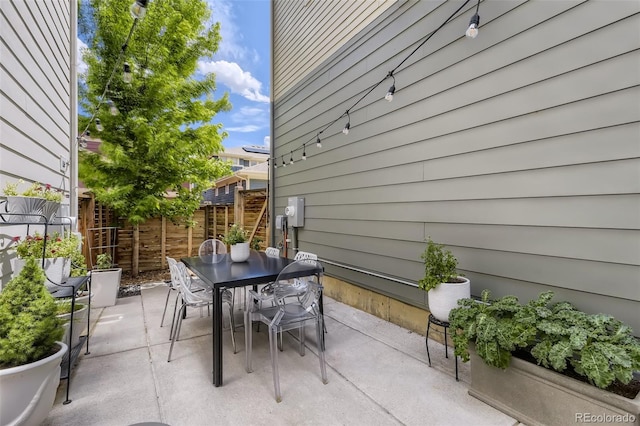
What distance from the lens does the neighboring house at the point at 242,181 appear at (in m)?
10.5

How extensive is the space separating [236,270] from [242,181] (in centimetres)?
883

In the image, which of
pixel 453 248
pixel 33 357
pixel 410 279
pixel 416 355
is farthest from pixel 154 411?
pixel 453 248

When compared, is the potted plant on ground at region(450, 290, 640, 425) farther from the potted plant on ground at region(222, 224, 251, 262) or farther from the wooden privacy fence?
the wooden privacy fence

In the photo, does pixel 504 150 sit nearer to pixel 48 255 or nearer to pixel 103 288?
pixel 48 255

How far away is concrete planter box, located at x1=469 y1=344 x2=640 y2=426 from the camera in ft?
4.75

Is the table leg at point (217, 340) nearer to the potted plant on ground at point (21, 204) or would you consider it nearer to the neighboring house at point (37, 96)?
the potted plant on ground at point (21, 204)

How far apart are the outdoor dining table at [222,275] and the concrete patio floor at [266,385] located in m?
0.30

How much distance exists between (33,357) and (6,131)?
1.61 meters

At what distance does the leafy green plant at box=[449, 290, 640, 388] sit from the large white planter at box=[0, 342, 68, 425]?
246 cm

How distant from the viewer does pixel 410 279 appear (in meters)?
3.13

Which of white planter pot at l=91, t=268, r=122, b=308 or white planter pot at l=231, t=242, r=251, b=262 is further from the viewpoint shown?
white planter pot at l=91, t=268, r=122, b=308

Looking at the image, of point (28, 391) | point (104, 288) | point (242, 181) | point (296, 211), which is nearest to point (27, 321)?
point (28, 391)

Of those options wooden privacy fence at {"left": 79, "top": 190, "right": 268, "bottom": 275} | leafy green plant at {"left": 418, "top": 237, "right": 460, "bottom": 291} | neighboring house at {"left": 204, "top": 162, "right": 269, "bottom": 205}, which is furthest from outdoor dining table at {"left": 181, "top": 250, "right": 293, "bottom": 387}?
neighboring house at {"left": 204, "top": 162, "right": 269, "bottom": 205}

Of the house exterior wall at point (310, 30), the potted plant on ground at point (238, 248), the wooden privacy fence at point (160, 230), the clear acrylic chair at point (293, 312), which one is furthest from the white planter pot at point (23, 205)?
the house exterior wall at point (310, 30)
